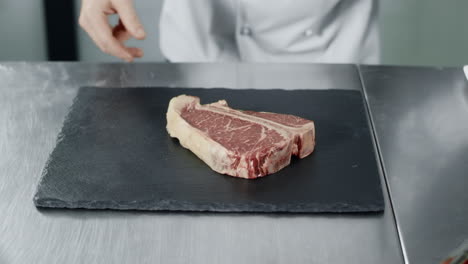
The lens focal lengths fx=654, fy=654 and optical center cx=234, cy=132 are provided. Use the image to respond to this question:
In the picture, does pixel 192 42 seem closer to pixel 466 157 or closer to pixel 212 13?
pixel 212 13

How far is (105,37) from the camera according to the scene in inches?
59.4

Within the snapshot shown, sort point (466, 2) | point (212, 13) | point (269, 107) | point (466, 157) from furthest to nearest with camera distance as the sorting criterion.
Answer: point (466, 2) → point (212, 13) → point (269, 107) → point (466, 157)

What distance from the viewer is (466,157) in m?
1.22

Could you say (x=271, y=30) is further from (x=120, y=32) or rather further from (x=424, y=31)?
(x=424, y=31)

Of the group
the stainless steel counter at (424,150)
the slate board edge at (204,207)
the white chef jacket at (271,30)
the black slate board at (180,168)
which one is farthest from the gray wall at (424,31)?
the slate board edge at (204,207)

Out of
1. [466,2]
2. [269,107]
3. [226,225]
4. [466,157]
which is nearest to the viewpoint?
[226,225]

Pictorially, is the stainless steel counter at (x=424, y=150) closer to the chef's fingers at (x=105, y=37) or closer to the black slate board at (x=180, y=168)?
the black slate board at (x=180, y=168)

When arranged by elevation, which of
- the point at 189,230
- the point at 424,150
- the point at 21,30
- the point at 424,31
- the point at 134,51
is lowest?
the point at 424,31

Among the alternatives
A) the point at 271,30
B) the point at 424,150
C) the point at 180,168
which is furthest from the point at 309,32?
the point at 180,168

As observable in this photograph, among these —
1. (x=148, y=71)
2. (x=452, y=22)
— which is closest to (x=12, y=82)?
(x=148, y=71)

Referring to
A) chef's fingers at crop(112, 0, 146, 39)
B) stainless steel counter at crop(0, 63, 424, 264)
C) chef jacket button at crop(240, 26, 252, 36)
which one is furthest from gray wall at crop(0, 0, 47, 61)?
stainless steel counter at crop(0, 63, 424, 264)

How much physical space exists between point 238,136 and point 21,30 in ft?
7.13

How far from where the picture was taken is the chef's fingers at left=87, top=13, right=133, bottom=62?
1.51 metres

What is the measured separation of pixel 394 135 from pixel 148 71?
0.62 m
